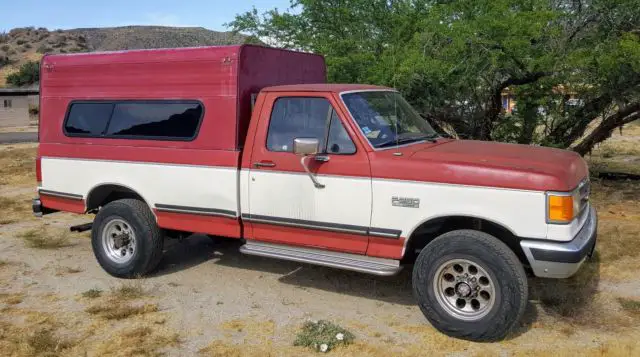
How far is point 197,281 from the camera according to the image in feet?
21.6

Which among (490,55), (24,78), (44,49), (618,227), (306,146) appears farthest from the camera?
(44,49)

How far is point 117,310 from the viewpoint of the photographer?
5.63m

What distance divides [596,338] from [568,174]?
1.36 meters

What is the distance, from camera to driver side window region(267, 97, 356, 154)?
546 cm

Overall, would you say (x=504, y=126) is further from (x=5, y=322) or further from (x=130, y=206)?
(x=5, y=322)

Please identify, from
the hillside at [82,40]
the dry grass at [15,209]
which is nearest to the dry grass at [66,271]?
the dry grass at [15,209]

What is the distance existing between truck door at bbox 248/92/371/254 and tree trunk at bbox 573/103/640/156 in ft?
21.9

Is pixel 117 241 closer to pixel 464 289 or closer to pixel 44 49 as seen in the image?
pixel 464 289

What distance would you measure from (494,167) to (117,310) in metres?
3.53

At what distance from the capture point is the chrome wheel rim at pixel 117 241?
263 inches

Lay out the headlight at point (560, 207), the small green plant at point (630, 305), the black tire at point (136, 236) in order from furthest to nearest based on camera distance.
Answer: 1. the black tire at point (136, 236)
2. the small green plant at point (630, 305)
3. the headlight at point (560, 207)

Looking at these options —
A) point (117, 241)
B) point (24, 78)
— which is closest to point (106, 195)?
point (117, 241)

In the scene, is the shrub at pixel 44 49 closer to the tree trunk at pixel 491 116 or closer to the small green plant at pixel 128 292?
the tree trunk at pixel 491 116

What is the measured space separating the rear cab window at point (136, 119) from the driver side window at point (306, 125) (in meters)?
0.83
